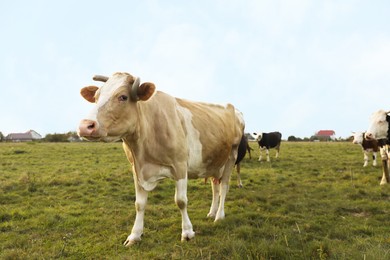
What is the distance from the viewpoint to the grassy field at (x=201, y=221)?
183 inches

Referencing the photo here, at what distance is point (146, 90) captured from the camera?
4594mm

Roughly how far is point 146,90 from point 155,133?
74cm

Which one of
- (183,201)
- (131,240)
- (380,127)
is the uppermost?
(380,127)

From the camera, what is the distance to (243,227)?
5695 mm

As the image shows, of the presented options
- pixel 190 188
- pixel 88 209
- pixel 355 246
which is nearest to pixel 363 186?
pixel 190 188

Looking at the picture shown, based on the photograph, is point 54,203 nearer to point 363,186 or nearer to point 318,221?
point 318,221

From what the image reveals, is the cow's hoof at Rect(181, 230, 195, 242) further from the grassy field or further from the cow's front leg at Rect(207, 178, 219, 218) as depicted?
the cow's front leg at Rect(207, 178, 219, 218)

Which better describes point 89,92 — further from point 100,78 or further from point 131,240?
point 131,240

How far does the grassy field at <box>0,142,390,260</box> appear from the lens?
465cm

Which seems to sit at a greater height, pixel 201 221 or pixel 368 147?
pixel 368 147

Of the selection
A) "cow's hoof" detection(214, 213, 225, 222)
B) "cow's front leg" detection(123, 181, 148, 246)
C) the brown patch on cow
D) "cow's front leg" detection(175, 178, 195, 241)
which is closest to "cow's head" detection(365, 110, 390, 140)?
the brown patch on cow

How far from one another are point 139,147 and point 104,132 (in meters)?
0.85

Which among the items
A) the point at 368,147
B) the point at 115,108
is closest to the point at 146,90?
the point at 115,108

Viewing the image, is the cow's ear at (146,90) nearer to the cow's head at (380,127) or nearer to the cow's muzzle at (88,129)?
the cow's muzzle at (88,129)
